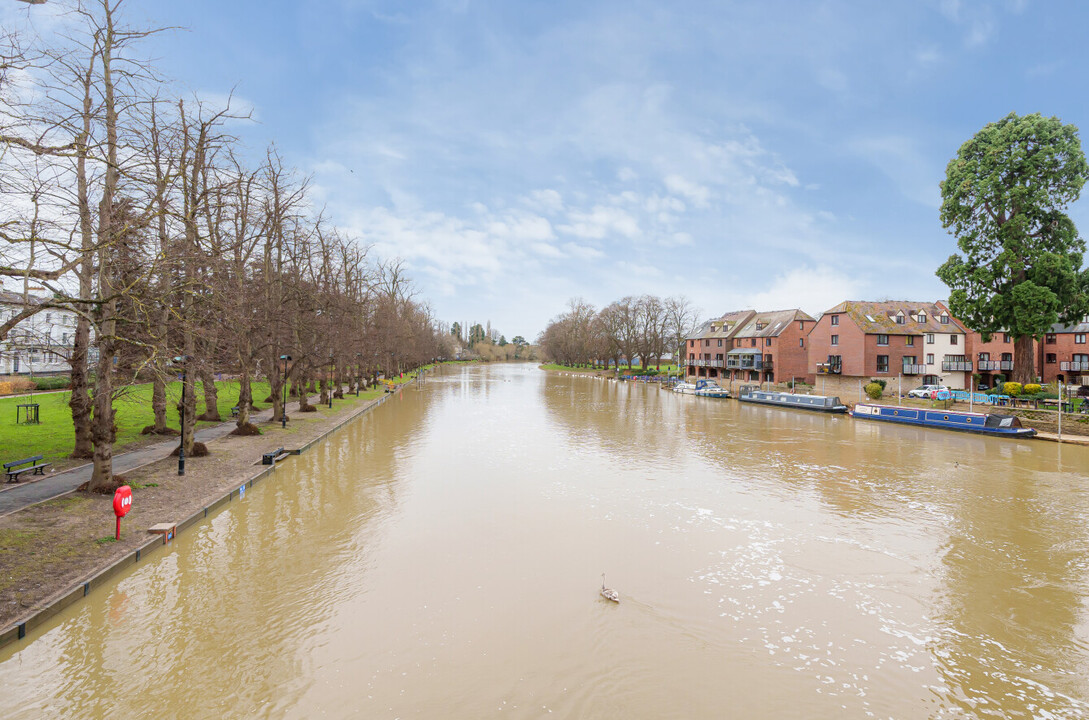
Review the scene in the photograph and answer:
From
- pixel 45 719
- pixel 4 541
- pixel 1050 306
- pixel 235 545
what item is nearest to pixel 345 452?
pixel 235 545

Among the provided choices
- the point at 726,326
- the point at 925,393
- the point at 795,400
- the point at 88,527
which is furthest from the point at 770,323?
the point at 88,527

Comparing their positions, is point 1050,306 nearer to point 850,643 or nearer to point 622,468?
point 622,468

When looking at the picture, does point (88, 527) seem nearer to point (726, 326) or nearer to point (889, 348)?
point (889, 348)

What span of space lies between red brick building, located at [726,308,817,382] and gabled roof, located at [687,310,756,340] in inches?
141

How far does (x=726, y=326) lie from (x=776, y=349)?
40.6 ft

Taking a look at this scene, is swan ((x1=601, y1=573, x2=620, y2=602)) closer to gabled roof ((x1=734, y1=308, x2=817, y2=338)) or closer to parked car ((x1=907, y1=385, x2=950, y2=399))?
parked car ((x1=907, y1=385, x2=950, y2=399))

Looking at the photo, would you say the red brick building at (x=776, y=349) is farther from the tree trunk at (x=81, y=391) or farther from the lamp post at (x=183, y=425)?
the tree trunk at (x=81, y=391)

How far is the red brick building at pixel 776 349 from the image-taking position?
59.5 m

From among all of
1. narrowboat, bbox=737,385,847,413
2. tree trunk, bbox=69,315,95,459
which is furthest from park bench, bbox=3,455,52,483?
narrowboat, bbox=737,385,847,413

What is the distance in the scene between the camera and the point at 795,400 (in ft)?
148

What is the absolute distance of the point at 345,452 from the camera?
2181 centimetres

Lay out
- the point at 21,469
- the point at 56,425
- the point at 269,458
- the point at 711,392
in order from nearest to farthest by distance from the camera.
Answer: the point at 21,469
the point at 269,458
the point at 56,425
the point at 711,392

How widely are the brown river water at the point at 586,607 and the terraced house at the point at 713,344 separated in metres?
52.5

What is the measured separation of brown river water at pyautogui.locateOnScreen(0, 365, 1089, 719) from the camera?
656 centimetres
